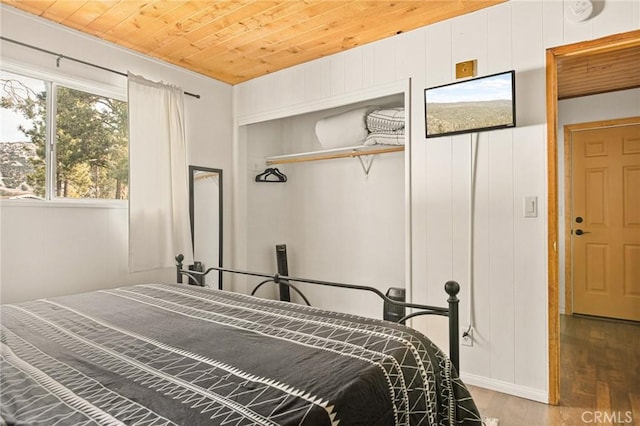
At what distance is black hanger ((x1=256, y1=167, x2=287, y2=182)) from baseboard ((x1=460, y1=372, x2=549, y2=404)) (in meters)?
2.50

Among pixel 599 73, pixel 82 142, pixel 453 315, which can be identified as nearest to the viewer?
pixel 453 315

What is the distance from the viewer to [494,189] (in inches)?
97.2

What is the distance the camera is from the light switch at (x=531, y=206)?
2.32 meters

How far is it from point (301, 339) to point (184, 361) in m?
0.39

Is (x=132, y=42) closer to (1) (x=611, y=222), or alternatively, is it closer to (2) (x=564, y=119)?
(2) (x=564, y=119)

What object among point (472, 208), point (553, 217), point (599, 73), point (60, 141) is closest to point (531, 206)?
point (553, 217)

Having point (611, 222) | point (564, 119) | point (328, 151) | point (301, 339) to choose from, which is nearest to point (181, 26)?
point (328, 151)

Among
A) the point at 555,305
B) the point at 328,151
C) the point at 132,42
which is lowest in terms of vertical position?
the point at 555,305

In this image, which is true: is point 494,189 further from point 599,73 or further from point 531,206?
point 599,73

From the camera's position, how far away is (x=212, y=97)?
12.0 feet

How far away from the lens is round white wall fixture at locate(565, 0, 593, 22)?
7.02 ft

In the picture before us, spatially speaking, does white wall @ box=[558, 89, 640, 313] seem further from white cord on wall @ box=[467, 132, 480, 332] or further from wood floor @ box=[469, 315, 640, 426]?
white cord on wall @ box=[467, 132, 480, 332]

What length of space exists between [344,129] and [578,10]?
1852 mm

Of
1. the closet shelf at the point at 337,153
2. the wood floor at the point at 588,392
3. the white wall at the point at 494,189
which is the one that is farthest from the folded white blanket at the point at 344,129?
the wood floor at the point at 588,392
